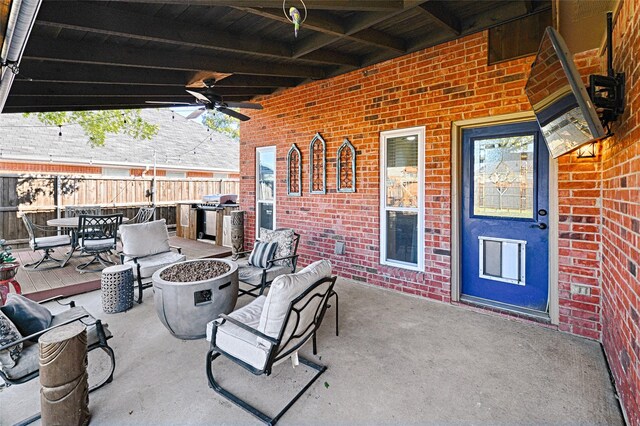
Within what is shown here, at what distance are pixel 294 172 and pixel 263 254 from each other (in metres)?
2.09

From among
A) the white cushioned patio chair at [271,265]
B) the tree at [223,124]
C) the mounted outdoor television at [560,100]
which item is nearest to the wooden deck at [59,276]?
the white cushioned patio chair at [271,265]

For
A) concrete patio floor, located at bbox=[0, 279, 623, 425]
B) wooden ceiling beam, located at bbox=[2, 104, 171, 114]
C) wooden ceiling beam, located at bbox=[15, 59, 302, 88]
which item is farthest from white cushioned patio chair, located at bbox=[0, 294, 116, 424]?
wooden ceiling beam, located at bbox=[2, 104, 171, 114]

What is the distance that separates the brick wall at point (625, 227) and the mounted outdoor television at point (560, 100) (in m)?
0.25

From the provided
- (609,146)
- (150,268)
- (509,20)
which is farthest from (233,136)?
(609,146)

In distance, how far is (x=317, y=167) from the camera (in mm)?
5551

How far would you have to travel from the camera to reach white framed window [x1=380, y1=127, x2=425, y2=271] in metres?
4.34

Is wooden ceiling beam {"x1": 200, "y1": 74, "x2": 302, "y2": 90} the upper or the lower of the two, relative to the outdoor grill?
upper

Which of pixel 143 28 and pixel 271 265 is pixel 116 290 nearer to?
pixel 271 265

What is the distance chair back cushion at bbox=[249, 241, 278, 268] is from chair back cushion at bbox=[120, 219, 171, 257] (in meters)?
1.69

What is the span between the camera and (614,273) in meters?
2.44

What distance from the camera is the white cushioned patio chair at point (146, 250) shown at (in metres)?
4.45

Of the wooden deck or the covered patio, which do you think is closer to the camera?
the covered patio

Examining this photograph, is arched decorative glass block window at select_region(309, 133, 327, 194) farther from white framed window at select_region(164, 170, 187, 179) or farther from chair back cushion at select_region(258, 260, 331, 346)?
white framed window at select_region(164, 170, 187, 179)

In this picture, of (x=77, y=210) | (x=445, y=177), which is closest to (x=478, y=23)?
(x=445, y=177)
